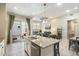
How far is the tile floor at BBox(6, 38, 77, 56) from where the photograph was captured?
2.50 meters

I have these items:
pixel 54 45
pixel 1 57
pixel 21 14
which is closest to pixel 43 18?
pixel 21 14

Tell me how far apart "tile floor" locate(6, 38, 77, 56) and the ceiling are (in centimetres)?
77

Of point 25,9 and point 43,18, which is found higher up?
point 25,9

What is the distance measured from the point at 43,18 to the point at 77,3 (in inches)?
35.5

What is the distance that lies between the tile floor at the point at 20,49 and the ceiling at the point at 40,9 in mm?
775

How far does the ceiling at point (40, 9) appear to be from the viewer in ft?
7.94

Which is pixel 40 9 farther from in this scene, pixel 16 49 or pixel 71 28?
pixel 16 49

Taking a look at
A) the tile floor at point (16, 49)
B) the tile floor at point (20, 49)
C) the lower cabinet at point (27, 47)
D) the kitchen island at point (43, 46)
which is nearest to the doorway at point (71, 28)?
the tile floor at point (20, 49)

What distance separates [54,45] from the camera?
2.69 meters

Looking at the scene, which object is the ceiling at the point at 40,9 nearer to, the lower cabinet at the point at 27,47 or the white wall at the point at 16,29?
the white wall at the point at 16,29

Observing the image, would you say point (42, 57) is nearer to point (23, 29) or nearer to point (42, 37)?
point (42, 37)

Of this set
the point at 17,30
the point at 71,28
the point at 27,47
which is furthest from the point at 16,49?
the point at 71,28

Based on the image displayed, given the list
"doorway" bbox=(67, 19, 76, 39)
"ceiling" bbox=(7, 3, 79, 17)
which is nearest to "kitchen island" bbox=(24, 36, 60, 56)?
"doorway" bbox=(67, 19, 76, 39)

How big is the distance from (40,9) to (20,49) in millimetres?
Result: 1240
